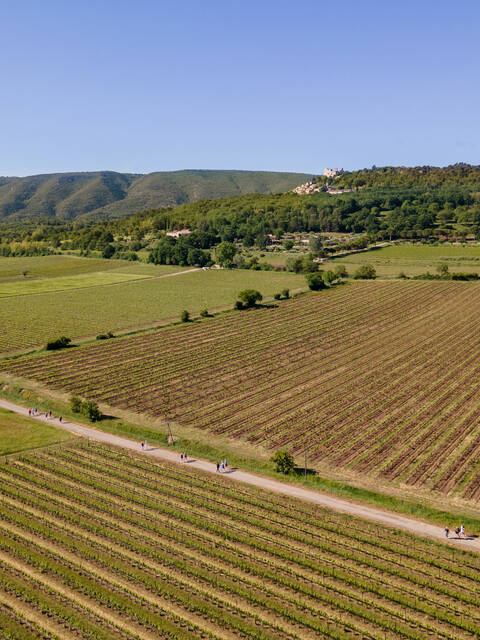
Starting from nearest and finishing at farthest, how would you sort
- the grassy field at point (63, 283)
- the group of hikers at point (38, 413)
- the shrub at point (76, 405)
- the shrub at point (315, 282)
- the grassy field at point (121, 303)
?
1. the group of hikers at point (38, 413)
2. the shrub at point (76, 405)
3. the grassy field at point (121, 303)
4. the shrub at point (315, 282)
5. the grassy field at point (63, 283)

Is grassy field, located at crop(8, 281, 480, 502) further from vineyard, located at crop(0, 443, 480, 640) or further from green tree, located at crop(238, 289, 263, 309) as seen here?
vineyard, located at crop(0, 443, 480, 640)

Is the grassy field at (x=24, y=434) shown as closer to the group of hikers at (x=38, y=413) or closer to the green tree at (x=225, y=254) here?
the group of hikers at (x=38, y=413)

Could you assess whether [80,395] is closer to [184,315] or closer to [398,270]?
[184,315]

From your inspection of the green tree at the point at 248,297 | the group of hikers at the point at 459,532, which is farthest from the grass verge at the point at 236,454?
the green tree at the point at 248,297

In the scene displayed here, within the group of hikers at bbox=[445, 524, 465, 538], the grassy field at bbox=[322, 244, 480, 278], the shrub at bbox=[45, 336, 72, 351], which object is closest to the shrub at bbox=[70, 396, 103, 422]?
the shrub at bbox=[45, 336, 72, 351]

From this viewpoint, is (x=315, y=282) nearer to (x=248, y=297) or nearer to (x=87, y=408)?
(x=248, y=297)

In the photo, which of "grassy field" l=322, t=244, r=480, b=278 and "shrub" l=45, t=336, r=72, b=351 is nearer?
"shrub" l=45, t=336, r=72, b=351

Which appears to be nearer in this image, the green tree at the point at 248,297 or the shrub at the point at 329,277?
the green tree at the point at 248,297
